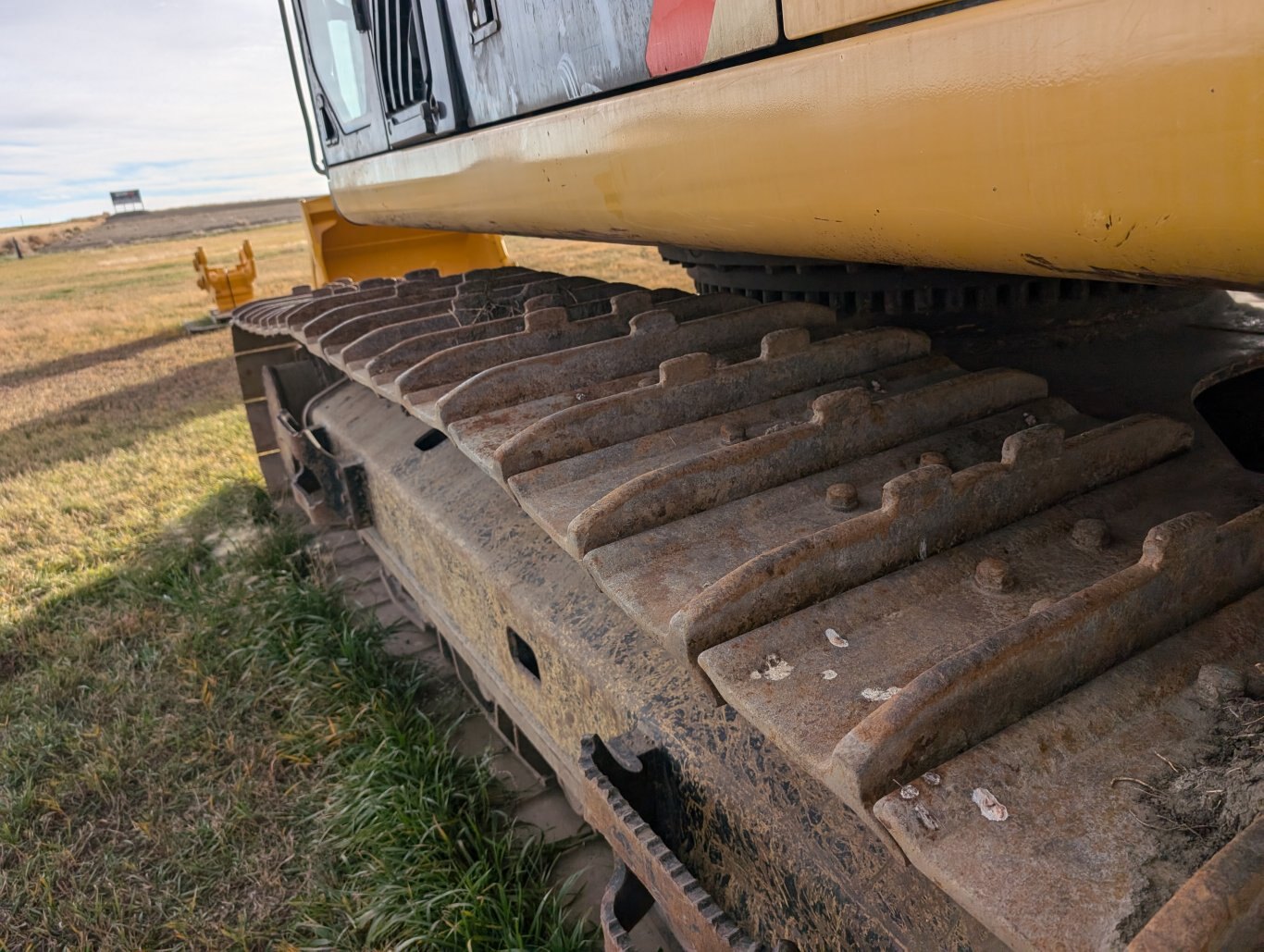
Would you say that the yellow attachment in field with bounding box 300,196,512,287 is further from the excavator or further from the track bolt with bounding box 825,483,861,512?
the track bolt with bounding box 825,483,861,512

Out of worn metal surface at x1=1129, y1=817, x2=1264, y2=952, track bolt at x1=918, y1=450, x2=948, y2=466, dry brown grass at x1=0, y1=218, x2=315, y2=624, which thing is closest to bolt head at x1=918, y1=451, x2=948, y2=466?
track bolt at x1=918, y1=450, x2=948, y2=466

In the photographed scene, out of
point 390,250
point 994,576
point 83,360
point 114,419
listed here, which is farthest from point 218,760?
point 83,360

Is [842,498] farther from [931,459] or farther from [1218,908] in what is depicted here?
[1218,908]

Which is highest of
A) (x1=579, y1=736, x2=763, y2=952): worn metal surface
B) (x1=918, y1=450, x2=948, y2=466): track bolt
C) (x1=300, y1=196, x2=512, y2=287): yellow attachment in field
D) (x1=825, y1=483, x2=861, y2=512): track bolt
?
(x1=300, y1=196, x2=512, y2=287): yellow attachment in field

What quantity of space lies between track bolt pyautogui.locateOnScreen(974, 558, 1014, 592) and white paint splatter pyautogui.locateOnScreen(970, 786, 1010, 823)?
0.35 m

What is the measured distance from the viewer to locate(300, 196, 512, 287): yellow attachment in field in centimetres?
602

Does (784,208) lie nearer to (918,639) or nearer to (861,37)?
(861,37)

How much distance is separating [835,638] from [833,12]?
73cm

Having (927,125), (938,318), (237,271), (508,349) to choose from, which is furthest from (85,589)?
(237,271)

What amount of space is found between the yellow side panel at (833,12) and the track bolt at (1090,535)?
27.6 inches

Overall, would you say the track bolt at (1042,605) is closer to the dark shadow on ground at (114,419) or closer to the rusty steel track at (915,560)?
the rusty steel track at (915,560)

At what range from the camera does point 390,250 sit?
630cm

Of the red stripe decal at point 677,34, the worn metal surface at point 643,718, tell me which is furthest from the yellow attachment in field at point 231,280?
the red stripe decal at point 677,34

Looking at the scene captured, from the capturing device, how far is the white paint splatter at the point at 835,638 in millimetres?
1128
